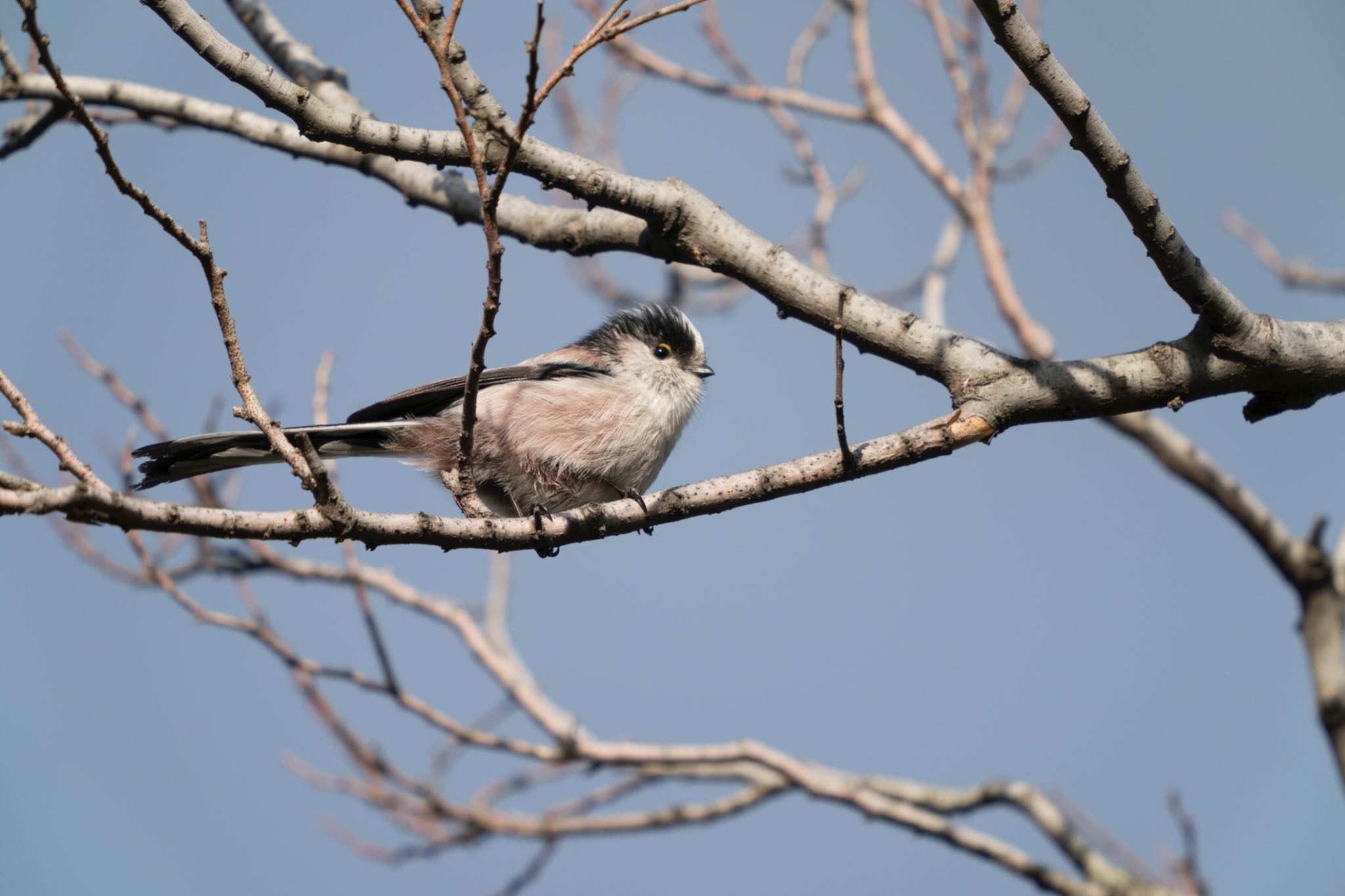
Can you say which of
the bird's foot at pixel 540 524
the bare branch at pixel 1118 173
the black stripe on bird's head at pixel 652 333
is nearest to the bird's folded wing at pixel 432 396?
the black stripe on bird's head at pixel 652 333

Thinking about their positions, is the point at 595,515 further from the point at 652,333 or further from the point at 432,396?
the point at 652,333

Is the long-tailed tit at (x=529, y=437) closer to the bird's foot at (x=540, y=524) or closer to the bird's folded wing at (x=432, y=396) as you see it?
the bird's folded wing at (x=432, y=396)

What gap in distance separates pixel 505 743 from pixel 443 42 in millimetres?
3377

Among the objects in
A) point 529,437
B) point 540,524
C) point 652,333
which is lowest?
point 540,524

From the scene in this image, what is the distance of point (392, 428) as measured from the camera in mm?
3881

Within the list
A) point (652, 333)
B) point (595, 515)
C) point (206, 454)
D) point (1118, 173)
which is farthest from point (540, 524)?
point (652, 333)

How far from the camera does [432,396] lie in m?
3.97

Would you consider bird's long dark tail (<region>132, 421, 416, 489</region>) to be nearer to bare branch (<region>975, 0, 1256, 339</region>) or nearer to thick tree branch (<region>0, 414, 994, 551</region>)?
thick tree branch (<region>0, 414, 994, 551</region>)

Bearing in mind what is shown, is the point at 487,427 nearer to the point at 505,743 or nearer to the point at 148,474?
the point at 148,474

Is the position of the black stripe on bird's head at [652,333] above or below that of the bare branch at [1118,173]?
above

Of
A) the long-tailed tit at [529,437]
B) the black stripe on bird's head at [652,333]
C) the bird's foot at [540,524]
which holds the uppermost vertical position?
the black stripe on bird's head at [652,333]

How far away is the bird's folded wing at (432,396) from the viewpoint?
3867 millimetres

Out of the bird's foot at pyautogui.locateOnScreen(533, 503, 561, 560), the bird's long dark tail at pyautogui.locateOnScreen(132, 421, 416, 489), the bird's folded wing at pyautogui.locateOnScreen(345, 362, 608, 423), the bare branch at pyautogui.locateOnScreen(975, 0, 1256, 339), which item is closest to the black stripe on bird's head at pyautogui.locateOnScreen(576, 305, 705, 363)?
the bird's folded wing at pyautogui.locateOnScreen(345, 362, 608, 423)

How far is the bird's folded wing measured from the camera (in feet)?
12.7
